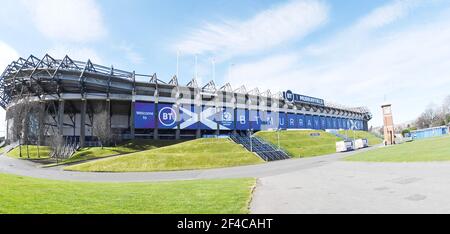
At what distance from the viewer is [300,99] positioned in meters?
114

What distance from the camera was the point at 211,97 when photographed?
87.1 m

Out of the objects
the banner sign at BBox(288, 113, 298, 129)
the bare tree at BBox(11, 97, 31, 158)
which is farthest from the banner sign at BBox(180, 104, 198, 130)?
the banner sign at BBox(288, 113, 298, 129)

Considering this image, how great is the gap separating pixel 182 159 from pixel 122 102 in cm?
3909

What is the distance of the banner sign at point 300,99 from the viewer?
356 ft

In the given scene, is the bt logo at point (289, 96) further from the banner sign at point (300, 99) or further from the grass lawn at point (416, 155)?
the grass lawn at point (416, 155)

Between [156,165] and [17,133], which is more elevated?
[17,133]

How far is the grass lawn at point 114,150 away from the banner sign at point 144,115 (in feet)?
15.4

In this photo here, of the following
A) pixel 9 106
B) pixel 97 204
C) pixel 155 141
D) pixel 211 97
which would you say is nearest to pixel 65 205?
pixel 97 204

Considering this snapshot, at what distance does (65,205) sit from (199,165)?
3578cm

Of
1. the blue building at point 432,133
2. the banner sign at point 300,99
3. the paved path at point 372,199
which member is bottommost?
the paved path at point 372,199

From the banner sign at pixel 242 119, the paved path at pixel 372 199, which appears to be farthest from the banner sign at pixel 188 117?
the paved path at pixel 372 199

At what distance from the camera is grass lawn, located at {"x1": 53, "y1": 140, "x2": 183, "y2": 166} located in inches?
2186
